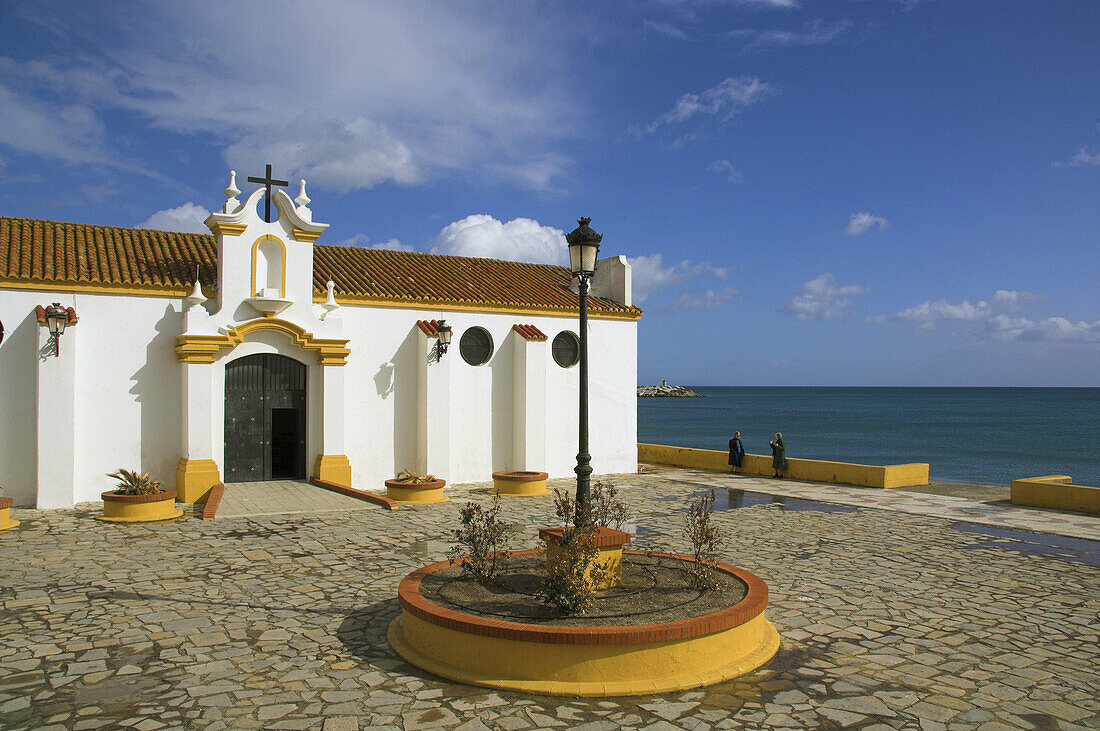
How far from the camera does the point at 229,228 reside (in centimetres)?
1583

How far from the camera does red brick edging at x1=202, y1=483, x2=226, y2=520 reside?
42.8ft

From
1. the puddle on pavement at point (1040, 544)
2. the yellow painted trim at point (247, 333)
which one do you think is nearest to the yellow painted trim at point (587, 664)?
the puddle on pavement at point (1040, 544)

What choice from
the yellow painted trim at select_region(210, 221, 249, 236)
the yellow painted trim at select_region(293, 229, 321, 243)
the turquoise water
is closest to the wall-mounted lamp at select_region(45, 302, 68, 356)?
the yellow painted trim at select_region(210, 221, 249, 236)

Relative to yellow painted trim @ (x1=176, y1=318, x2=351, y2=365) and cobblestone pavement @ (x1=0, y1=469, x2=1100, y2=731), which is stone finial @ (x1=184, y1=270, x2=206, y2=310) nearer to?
yellow painted trim @ (x1=176, y1=318, x2=351, y2=365)

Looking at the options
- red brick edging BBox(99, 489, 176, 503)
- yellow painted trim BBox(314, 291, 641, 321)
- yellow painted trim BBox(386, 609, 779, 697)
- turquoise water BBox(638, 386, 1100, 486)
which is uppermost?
yellow painted trim BBox(314, 291, 641, 321)

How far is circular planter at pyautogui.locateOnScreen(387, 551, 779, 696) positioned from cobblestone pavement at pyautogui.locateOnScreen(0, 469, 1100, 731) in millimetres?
158

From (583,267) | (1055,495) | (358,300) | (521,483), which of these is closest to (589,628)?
(583,267)

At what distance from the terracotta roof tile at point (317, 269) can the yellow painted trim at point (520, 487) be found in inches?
187

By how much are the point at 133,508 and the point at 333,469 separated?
4.36 meters

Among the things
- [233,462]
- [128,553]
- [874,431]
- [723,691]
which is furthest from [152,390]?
[874,431]

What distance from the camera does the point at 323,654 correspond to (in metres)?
Result: 6.68

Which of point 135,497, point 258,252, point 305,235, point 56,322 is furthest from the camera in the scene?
point 305,235

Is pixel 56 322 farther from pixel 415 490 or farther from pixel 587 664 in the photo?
pixel 587 664

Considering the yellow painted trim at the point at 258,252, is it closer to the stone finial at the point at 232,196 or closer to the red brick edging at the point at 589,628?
the stone finial at the point at 232,196
